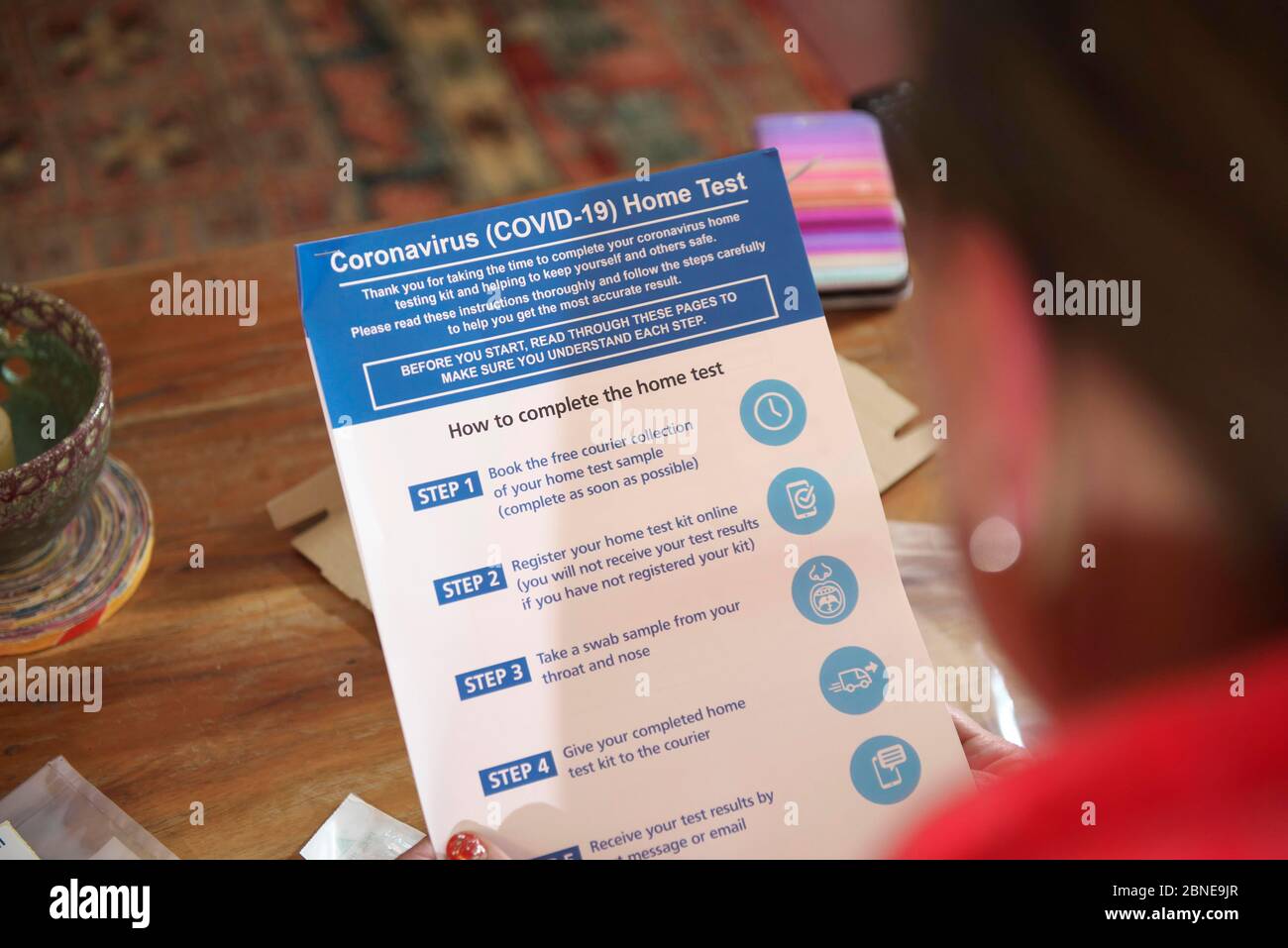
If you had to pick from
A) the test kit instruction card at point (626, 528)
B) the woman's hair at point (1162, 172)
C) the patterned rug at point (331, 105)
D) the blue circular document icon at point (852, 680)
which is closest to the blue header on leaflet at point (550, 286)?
the test kit instruction card at point (626, 528)

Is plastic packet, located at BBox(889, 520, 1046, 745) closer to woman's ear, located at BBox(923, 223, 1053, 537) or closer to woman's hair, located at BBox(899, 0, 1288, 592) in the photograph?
woman's ear, located at BBox(923, 223, 1053, 537)

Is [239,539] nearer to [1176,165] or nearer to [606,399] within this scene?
[606,399]

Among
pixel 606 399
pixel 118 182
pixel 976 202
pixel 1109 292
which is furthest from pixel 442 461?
pixel 118 182

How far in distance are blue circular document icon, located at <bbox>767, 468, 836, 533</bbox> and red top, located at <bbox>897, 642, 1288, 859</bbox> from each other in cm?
21

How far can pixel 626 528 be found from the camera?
29.0 inches

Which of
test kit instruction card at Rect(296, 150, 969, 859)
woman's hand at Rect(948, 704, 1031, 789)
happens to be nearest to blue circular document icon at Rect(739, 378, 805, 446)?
test kit instruction card at Rect(296, 150, 969, 859)

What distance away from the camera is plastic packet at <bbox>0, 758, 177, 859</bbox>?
855 millimetres

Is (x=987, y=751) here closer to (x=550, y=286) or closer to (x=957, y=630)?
(x=957, y=630)

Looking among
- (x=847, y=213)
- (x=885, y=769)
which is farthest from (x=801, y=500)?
(x=847, y=213)

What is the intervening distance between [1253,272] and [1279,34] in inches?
28.5

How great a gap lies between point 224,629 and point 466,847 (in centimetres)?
37

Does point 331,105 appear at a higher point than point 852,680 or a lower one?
higher

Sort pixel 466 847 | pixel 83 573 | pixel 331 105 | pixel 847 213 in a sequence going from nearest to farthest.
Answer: pixel 466 847 → pixel 83 573 → pixel 847 213 → pixel 331 105

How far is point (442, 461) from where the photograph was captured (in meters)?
0.72
